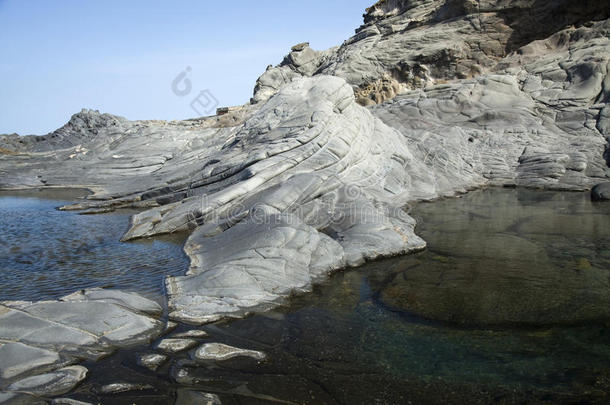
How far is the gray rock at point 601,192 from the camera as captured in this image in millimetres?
9438

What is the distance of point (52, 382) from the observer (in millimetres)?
3045

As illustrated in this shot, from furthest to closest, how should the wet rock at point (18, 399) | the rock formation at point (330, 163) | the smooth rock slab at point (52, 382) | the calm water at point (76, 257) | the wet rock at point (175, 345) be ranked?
1. the calm water at point (76, 257)
2. the rock formation at point (330, 163)
3. the wet rock at point (175, 345)
4. the smooth rock slab at point (52, 382)
5. the wet rock at point (18, 399)

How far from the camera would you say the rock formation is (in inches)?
182

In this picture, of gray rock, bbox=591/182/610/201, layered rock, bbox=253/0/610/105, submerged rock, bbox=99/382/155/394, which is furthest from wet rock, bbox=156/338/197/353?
layered rock, bbox=253/0/610/105

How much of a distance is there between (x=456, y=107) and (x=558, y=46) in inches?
275

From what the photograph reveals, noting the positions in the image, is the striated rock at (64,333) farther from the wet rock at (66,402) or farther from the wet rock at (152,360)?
the wet rock at (152,360)

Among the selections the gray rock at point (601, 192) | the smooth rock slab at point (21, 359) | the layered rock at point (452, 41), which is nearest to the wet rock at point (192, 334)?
the smooth rock slab at point (21, 359)

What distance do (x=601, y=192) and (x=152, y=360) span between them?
9.71m

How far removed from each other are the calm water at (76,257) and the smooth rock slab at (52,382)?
151cm

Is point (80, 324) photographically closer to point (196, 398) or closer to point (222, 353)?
point (222, 353)

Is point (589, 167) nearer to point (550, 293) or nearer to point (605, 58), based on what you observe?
point (605, 58)

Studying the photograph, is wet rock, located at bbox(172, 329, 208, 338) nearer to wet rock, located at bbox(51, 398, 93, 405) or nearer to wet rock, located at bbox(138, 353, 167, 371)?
wet rock, located at bbox(138, 353, 167, 371)

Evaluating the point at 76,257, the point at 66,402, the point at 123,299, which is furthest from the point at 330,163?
the point at 66,402

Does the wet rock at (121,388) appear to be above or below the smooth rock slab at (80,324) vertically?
below
